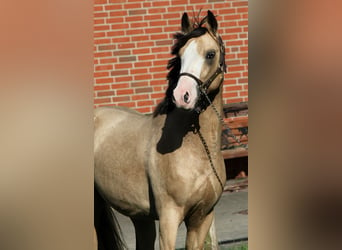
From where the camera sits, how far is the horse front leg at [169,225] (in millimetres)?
2764

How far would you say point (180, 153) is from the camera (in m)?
2.74

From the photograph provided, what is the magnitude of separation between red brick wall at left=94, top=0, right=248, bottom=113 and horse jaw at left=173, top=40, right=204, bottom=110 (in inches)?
38.2

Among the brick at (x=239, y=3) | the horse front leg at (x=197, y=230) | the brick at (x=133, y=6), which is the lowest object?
the horse front leg at (x=197, y=230)

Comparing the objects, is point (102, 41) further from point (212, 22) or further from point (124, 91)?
point (212, 22)

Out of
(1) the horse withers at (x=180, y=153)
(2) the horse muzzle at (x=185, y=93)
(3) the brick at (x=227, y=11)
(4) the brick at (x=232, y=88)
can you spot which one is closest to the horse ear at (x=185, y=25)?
(1) the horse withers at (x=180, y=153)

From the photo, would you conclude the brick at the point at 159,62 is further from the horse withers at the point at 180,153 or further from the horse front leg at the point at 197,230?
the horse front leg at the point at 197,230

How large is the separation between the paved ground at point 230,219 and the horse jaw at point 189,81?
1405 mm

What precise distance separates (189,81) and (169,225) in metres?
0.63

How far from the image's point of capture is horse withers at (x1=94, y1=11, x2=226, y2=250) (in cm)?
263
